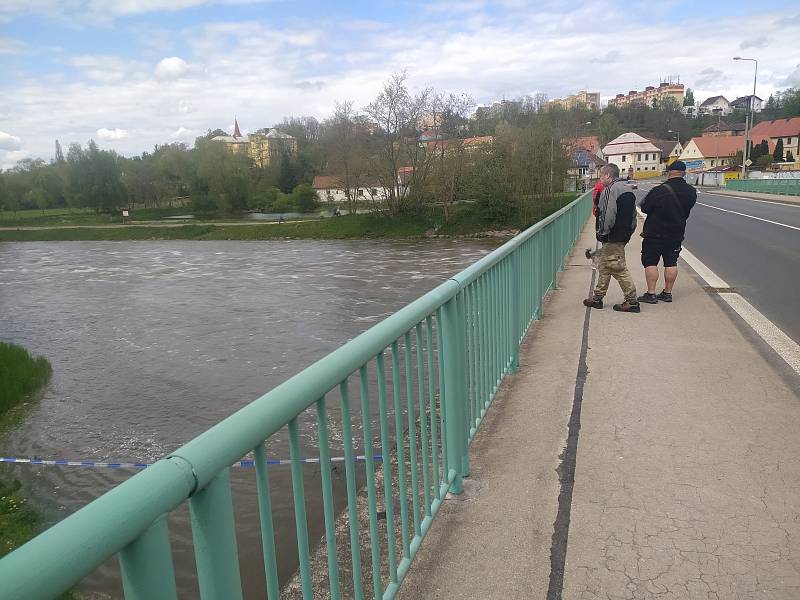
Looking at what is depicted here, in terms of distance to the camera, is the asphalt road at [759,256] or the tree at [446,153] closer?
the asphalt road at [759,256]

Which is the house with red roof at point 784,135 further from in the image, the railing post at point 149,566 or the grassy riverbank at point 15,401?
the railing post at point 149,566

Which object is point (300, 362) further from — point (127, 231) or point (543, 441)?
point (127, 231)

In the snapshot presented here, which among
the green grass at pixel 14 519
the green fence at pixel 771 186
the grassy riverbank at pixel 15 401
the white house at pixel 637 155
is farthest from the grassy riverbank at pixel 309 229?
the white house at pixel 637 155

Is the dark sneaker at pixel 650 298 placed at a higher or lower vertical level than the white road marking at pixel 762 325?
higher

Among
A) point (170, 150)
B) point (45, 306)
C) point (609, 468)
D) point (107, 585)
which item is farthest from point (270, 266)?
point (170, 150)

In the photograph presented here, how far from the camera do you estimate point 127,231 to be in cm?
6606

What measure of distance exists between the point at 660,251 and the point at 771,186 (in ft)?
130

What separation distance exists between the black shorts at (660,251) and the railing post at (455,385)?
16.7ft

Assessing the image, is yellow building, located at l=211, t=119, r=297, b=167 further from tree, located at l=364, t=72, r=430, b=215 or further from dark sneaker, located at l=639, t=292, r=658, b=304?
dark sneaker, located at l=639, t=292, r=658, b=304

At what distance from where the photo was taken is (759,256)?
41.8 feet

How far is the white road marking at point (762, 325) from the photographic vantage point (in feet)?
18.1

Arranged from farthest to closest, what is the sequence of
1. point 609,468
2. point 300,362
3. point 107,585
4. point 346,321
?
point 346,321 → point 300,362 → point 107,585 → point 609,468

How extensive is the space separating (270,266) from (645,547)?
3408 cm

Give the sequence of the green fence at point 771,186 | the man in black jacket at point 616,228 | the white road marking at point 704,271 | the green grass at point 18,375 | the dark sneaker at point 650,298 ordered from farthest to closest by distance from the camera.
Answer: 1. the green fence at point 771,186
2. the green grass at point 18,375
3. the white road marking at point 704,271
4. the dark sneaker at point 650,298
5. the man in black jacket at point 616,228
